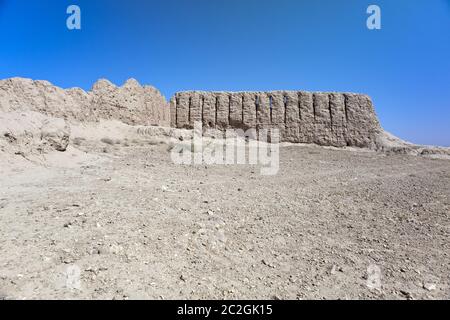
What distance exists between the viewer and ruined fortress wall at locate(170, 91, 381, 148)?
15414 millimetres


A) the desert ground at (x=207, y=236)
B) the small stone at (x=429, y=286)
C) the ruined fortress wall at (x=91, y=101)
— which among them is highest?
the ruined fortress wall at (x=91, y=101)

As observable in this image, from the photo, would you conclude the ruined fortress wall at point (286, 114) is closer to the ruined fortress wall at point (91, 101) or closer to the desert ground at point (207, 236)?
the ruined fortress wall at point (91, 101)

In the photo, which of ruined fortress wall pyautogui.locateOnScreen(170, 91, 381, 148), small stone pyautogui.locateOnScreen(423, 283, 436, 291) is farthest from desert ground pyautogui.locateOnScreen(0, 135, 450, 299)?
ruined fortress wall pyautogui.locateOnScreen(170, 91, 381, 148)

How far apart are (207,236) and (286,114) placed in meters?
12.8

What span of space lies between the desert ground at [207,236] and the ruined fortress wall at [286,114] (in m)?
8.56

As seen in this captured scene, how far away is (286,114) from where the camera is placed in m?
15.6

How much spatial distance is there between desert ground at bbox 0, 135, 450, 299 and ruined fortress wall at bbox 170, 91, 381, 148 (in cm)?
856

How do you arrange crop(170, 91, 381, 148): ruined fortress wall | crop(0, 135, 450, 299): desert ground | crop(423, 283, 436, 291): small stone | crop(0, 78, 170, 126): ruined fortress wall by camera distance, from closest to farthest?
crop(0, 135, 450, 299): desert ground → crop(423, 283, 436, 291): small stone → crop(0, 78, 170, 126): ruined fortress wall → crop(170, 91, 381, 148): ruined fortress wall

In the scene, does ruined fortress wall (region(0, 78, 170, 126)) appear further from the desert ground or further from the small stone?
the small stone

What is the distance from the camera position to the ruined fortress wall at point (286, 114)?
15.4 meters

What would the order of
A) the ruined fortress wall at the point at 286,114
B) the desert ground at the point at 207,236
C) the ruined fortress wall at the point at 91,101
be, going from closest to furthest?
the desert ground at the point at 207,236 → the ruined fortress wall at the point at 91,101 → the ruined fortress wall at the point at 286,114

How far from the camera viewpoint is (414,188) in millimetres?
7258

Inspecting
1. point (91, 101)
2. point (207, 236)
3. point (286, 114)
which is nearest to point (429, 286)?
point (207, 236)

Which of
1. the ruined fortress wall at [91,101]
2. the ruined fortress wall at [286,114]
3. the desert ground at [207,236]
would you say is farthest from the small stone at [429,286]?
the ruined fortress wall at [286,114]
